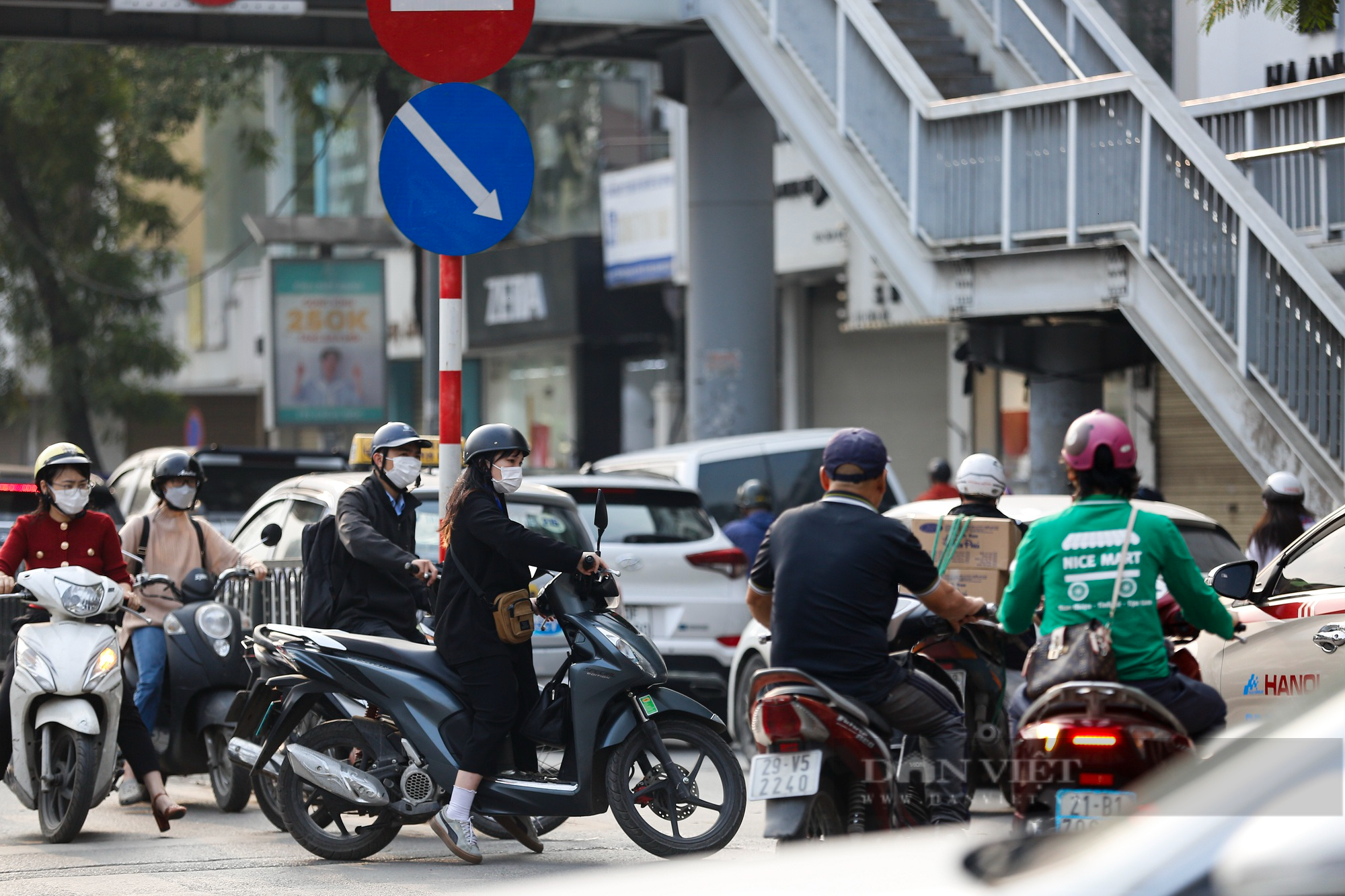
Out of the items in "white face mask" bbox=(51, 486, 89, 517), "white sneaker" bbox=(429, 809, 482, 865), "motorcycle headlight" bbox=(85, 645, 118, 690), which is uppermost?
"white face mask" bbox=(51, 486, 89, 517)

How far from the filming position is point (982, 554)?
8.45 metres

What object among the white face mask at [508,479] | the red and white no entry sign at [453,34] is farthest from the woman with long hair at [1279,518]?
the red and white no entry sign at [453,34]

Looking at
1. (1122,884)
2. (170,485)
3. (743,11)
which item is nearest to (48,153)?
(743,11)

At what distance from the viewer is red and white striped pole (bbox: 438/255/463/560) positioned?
7793mm

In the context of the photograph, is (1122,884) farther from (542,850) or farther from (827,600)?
(542,850)

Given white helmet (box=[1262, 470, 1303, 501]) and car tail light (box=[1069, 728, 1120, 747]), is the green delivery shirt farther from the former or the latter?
white helmet (box=[1262, 470, 1303, 501])

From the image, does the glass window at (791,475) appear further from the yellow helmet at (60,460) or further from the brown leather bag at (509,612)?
the brown leather bag at (509,612)

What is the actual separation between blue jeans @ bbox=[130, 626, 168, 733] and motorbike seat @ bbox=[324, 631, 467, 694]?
6.49ft

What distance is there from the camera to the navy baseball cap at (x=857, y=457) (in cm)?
606

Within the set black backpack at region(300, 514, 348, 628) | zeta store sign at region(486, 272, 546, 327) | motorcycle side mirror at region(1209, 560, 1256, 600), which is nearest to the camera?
motorcycle side mirror at region(1209, 560, 1256, 600)

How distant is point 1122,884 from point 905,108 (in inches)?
480

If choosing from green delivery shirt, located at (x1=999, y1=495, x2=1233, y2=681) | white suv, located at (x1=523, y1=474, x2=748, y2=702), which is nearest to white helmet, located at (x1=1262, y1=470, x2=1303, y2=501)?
white suv, located at (x1=523, y1=474, x2=748, y2=702)

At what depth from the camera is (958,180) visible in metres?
13.8

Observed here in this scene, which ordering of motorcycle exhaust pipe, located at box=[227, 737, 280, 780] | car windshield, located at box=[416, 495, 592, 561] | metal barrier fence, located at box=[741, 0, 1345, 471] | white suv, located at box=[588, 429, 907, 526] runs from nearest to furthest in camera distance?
motorcycle exhaust pipe, located at box=[227, 737, 280, 780], car windshield, located at box=[416, 495, 592, 561], metal barrier fence, located at box=[741, 0, 1345, 471], white suv, located at box=[588, 429, 907, 526]
